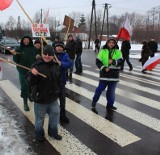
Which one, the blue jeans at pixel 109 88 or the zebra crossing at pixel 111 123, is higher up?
the blue jeans at pixel 109 88

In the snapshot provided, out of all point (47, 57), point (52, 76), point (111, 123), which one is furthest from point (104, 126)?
point (47, 57)

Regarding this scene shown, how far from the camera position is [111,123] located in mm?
5062

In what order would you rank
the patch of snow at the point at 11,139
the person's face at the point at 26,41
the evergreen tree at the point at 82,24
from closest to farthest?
the patch of snow at the point at 11,139
the person's face at the point at 26,41
the evergreen tree at the point at 82,24

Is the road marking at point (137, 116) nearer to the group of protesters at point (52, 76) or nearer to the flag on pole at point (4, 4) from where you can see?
the group of protesters at point (52, 76)

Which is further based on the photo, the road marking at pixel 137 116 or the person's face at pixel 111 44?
the person's face at pixel 111 44

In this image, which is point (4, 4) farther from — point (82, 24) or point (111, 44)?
point (82, 24)

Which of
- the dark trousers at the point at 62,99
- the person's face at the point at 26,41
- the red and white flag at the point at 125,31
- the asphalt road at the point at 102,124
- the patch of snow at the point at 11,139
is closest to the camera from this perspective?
the patch of snow at the point at 11,139

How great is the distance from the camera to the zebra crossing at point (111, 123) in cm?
401

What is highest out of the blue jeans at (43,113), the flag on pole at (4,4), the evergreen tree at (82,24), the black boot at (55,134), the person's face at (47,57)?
the evergreen tree at (82,24)

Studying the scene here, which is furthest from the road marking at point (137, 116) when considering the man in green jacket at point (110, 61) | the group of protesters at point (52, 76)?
the man in green jacket at point (110, 61)

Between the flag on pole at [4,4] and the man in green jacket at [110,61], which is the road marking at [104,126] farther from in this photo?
the flag on pole at [4,4]

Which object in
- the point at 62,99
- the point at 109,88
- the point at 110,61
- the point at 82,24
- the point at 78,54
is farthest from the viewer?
the point at 82,24

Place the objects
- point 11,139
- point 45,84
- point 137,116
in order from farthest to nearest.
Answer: point 137,116 < point 11,139 < point 45,84

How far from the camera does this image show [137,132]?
182 inches
